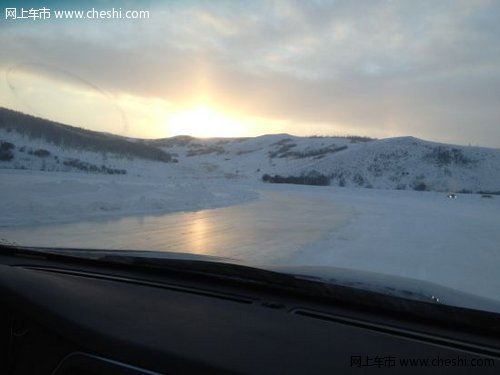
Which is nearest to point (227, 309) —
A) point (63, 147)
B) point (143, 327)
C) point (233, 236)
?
point (143, 327)

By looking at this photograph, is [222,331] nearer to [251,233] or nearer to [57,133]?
[251,233]

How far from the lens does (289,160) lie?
496ft

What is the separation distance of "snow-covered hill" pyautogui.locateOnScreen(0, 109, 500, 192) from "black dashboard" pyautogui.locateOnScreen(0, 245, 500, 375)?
55.8 m

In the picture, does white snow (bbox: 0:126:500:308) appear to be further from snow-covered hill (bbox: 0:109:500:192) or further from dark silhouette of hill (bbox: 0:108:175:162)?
dark silhouette of hill (bbox: 0:108:175:162)

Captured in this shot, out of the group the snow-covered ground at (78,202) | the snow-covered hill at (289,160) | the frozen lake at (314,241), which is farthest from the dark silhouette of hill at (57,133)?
the frozen lake at (314,241)

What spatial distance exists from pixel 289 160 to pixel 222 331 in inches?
5884

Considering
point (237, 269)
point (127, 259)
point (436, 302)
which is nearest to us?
point (436, 302)

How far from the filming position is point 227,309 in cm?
284

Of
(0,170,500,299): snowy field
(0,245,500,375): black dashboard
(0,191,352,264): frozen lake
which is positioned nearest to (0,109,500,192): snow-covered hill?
(0,170,500,299): snowy field

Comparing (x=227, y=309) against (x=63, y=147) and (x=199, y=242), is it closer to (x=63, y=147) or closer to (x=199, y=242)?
(x=199, y=242)

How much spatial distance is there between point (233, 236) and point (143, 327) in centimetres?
1019

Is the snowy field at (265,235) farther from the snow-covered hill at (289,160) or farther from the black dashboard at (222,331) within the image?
the snow-covered hill at (289,160)

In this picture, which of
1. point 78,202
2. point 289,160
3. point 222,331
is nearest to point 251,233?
point 78,202

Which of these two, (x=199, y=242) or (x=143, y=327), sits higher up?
(x=143, y=327)
